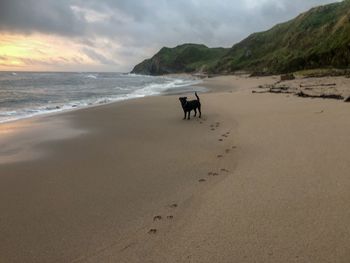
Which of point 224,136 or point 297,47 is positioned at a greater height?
point 297,47

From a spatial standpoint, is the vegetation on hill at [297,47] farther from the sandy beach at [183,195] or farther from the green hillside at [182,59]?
the sandy beach at [183,195]

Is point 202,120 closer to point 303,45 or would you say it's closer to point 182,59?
point 303,45

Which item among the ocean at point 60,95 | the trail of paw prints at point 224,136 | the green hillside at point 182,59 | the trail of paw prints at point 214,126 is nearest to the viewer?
the trail of paw prints at point 224,136

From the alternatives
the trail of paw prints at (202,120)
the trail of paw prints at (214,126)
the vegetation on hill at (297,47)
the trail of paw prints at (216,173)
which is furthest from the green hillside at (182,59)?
the trail of paw prints at (216,173)

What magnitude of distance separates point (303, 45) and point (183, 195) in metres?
59.5

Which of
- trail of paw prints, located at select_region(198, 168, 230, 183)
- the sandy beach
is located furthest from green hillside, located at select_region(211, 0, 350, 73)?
trail of paw prints, located at select_region(198, 168, 230, 183)

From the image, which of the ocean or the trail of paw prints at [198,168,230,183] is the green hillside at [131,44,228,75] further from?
the trail of paw prints at [198,168,230,183]

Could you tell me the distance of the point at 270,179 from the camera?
17.6 feet

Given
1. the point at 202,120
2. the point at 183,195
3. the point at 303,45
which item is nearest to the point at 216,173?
the point at 183,195

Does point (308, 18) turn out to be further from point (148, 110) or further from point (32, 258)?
point (32, 258)

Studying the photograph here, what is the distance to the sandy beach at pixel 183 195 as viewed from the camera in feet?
11.8

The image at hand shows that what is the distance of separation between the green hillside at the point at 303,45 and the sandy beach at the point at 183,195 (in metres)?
32.5

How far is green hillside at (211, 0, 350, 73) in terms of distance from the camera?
39.4 m

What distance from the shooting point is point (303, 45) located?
58031 mm
